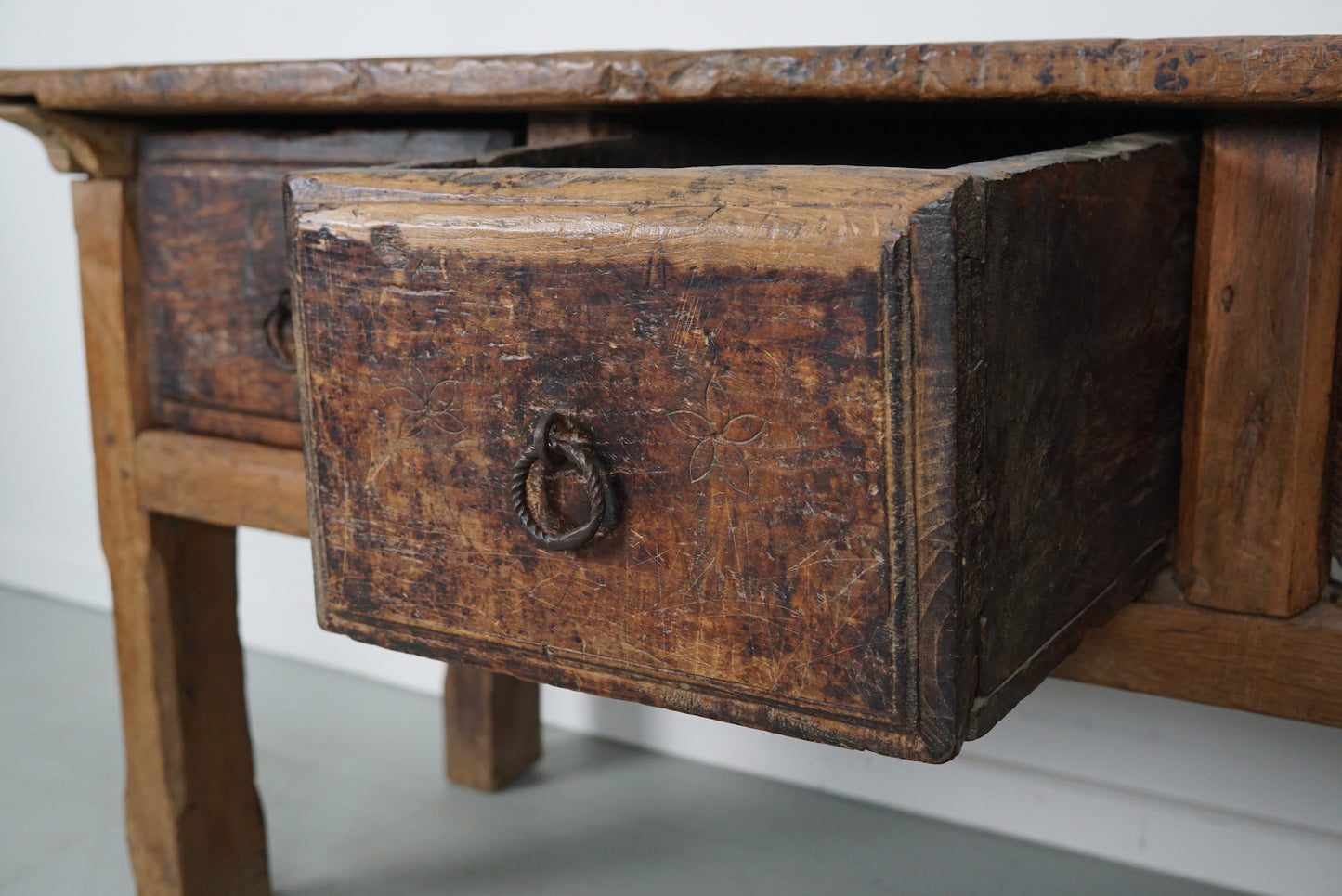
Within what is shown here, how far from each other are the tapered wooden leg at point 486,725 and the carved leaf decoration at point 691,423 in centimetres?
96

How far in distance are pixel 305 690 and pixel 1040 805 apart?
3.39 ft

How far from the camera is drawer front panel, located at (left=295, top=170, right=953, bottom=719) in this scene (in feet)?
1.79

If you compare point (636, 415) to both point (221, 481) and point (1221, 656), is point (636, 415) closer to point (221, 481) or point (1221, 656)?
point (1221, 656)

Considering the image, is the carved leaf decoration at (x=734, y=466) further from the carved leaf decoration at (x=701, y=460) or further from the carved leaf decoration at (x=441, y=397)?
the carved leaf decoration at (x=441, y=397)

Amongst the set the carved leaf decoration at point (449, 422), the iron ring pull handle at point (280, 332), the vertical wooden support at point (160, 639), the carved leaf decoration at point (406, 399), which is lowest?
the vertical wooden support at point (160, 639)

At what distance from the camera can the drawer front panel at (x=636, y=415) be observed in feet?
1.79

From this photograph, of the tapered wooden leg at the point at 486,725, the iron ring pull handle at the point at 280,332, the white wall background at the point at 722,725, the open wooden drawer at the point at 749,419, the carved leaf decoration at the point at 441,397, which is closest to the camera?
the open wooden drawer at the point at 749,419

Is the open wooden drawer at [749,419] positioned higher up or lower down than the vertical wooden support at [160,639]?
higher up

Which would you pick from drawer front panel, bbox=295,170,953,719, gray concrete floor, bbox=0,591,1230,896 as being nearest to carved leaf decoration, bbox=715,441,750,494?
drawer front panel, bbox=295,170,953,719

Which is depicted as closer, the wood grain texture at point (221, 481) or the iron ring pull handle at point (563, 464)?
the iron ring pull handle at point (563, 464)

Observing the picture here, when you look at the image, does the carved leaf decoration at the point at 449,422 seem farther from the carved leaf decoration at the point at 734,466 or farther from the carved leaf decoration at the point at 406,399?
the carved leaf decoration at the point at 734,466

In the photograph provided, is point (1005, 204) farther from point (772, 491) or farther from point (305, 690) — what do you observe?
point (305, 690)

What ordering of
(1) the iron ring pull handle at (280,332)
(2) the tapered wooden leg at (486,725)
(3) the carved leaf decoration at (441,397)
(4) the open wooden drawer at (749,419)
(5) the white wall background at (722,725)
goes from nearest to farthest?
(4) the open wooden drawer at (749,419) < (3) the carved leaf decoration at (441,397) < (1) the iron ring pull handle at (280,332) < (5) the white wall background at (722,725) < (2) the tapered wooden leg at (486,725)

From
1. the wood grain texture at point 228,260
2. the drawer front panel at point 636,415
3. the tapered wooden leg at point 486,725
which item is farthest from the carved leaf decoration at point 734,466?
the tapered wooden leg at point 486,725
